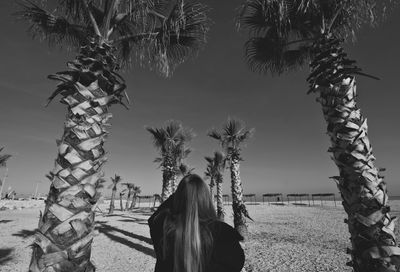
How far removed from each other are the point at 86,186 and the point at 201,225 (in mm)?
1467

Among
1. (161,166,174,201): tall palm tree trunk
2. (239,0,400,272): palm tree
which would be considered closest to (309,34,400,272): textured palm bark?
(239,0,400,272): palm tree

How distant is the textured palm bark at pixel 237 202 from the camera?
39.6 ft

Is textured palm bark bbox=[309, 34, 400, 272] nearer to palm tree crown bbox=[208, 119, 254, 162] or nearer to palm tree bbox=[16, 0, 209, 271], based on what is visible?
palm tree bbox=[16, 0, 209, 271]

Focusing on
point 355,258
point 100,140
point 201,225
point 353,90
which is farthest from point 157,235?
point 353,90

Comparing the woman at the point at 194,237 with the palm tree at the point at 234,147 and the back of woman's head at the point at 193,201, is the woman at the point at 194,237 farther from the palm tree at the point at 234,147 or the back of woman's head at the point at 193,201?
the palm tree at the point at 234,147

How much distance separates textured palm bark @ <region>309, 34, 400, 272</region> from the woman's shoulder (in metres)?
1.89

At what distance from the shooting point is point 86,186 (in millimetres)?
2604

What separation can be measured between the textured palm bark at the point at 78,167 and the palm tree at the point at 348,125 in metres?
3.13

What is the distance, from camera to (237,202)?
12.8m

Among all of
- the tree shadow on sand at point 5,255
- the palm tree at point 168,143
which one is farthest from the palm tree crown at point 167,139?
the tree shadow on sand at point 5,255

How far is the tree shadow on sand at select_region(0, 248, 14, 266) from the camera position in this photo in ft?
25.0

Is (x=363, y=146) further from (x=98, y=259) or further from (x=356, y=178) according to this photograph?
(x=98, y=259)

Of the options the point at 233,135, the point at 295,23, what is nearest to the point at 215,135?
the point at 233,135

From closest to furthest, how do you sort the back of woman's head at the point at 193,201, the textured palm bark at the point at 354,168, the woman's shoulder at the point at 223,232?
the woman's shoulder at the point at 223,232, the back of woman's head at the point at 193,201, the textured palm bark at the point at 354,168
